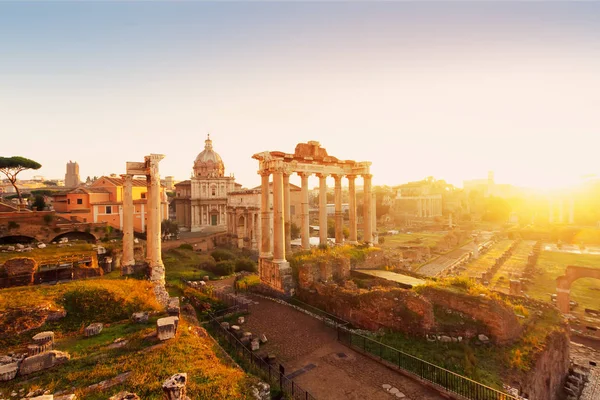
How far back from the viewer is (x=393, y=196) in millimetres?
98375

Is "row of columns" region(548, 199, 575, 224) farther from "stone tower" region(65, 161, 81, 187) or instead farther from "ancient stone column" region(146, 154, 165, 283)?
"stone tower" region(65, 161, 81, 187)

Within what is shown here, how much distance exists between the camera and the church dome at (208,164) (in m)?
55.4

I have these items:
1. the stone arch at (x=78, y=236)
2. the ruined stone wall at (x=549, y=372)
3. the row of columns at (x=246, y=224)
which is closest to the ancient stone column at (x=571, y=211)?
the row of columns at (x=246, y=224)

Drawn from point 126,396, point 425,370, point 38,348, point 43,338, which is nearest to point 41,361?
point 38,348

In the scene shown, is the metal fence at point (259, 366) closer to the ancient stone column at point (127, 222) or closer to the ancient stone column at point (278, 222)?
the ancient stone column at point (278, 222)

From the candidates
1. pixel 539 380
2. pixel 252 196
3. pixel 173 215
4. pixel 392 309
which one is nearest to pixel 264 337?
pixel 392 309

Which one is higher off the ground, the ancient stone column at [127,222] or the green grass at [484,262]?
the ancient stone column at [127,222]

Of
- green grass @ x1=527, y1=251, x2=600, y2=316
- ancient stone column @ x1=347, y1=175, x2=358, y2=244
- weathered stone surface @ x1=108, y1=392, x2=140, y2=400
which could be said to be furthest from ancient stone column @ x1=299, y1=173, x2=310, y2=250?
green grass @ x1=527, y1=251, x2=600, y2=316

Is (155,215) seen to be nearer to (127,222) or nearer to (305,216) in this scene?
(127,222)

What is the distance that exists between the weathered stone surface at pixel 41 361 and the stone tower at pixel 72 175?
430ft

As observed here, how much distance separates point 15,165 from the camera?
35.2 metres

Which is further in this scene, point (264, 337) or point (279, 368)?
point (264, 337)

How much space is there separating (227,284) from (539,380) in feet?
54.6

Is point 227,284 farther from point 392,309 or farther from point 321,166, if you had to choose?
point 392,309
